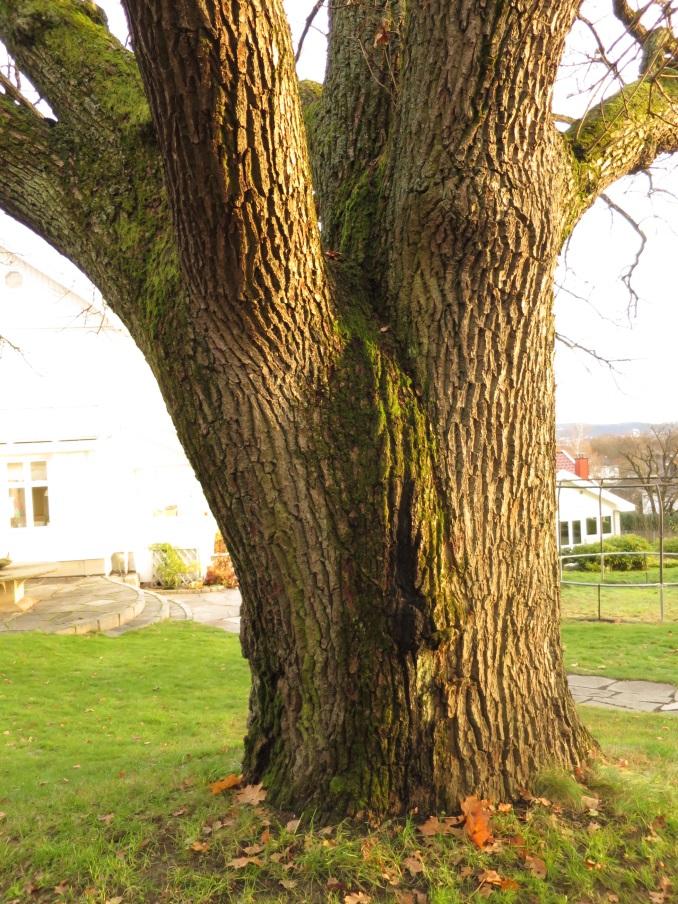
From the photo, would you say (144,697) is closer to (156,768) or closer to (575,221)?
(156,768)

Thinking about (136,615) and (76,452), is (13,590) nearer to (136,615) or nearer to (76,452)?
(136,615)

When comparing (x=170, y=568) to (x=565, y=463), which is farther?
(x=565, y=463)

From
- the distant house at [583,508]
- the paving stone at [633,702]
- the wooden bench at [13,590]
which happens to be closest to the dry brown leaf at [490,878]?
the paving stone at [633,702]

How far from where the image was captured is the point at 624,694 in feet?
26.4

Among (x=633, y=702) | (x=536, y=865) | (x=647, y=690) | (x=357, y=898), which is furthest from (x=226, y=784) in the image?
(x=647, y=690)

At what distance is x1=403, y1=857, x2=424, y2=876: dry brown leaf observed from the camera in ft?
10.5

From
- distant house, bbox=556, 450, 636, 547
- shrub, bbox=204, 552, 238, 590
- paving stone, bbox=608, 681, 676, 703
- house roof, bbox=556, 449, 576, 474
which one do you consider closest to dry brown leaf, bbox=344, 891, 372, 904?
paving stone, bbox=608, 681, 676, 703

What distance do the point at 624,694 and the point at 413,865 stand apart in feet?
18.2

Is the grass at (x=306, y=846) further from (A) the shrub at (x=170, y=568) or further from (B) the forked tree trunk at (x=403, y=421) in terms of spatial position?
(A) the shrub at (x=170, y=568)

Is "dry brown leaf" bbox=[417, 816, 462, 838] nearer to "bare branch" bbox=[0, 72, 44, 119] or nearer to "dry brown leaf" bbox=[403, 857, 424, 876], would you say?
"dry brown leaf" bbox=[403, 857, 424, 876]

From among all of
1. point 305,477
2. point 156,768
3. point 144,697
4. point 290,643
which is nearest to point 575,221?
point 305,477

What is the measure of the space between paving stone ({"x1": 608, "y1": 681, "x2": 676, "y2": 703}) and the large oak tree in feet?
15.4

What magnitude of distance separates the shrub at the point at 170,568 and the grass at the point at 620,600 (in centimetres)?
789

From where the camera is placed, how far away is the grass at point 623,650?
9008 millimetres
